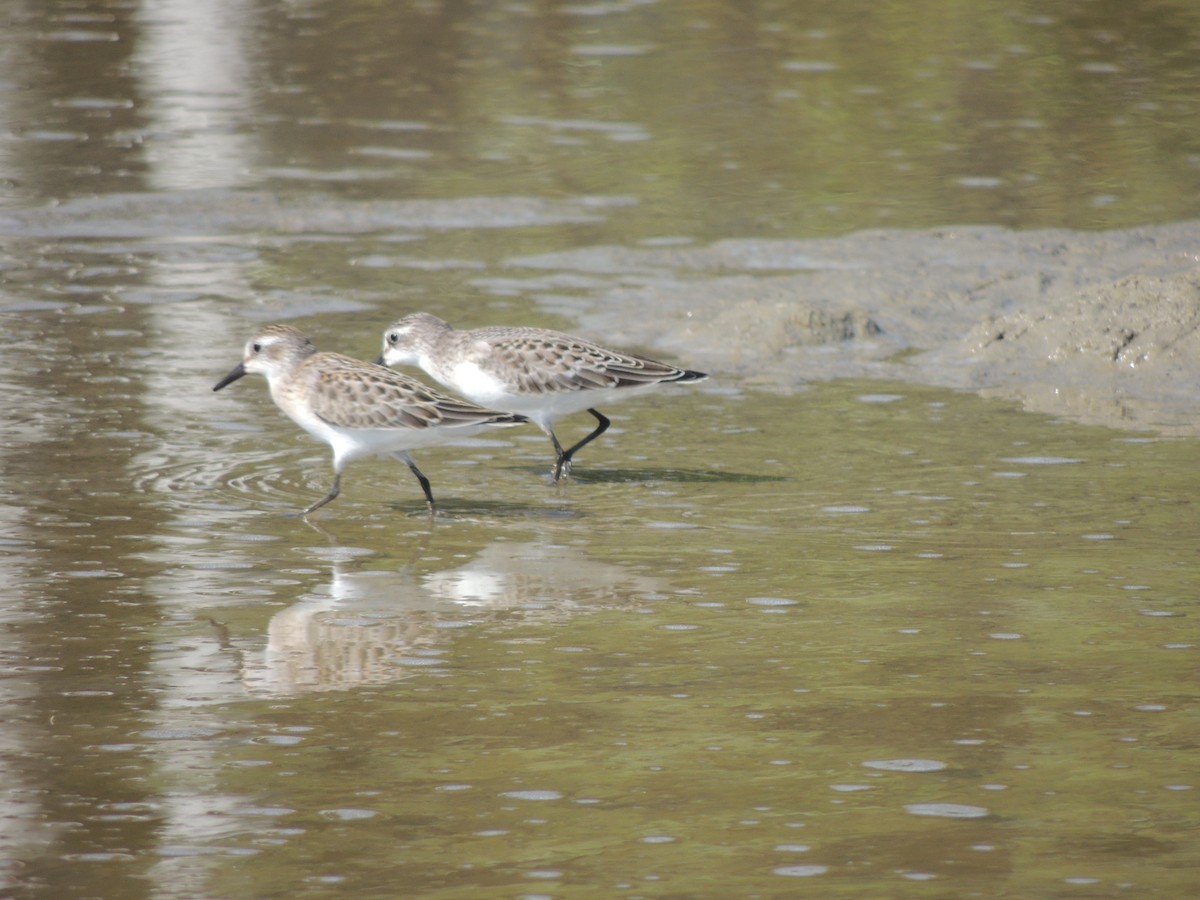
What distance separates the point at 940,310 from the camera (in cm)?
1405

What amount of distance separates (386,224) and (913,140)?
6.13 meters

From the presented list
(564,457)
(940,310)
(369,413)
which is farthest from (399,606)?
(940,310)

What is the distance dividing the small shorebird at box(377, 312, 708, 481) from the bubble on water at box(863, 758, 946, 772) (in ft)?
15.0

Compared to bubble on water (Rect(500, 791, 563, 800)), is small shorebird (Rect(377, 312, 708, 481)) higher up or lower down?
higher up

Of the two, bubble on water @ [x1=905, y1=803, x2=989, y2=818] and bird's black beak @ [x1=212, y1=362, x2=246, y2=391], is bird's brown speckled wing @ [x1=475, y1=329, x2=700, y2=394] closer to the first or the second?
bird's black beak @ [x1=212, y1=362, x2=246, y2=391]

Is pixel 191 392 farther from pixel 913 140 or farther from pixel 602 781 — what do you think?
pixel 913 140

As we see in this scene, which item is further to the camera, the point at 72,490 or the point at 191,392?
the point at 191,392

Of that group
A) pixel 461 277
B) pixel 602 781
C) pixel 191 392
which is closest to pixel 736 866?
pixel 602 781

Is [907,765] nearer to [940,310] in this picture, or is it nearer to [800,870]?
[800,870]

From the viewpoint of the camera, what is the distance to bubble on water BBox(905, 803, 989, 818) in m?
5.68

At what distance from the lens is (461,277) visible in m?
14.9

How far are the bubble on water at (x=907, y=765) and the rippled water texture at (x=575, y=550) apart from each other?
21 millimetres

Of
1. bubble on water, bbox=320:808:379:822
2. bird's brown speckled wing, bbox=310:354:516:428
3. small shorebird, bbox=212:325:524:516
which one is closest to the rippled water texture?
bubble on water, bbox=320:808:379:822

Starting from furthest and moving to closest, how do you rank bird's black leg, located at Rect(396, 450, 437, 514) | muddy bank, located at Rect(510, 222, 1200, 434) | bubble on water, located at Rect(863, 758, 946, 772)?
muddy bank, located at Rect(510, 222, 1200, 434), bird's black leg, located at Rect(396, 450, 437, 514), bubble on water, located at Rect(863, 758, 946, 772)
